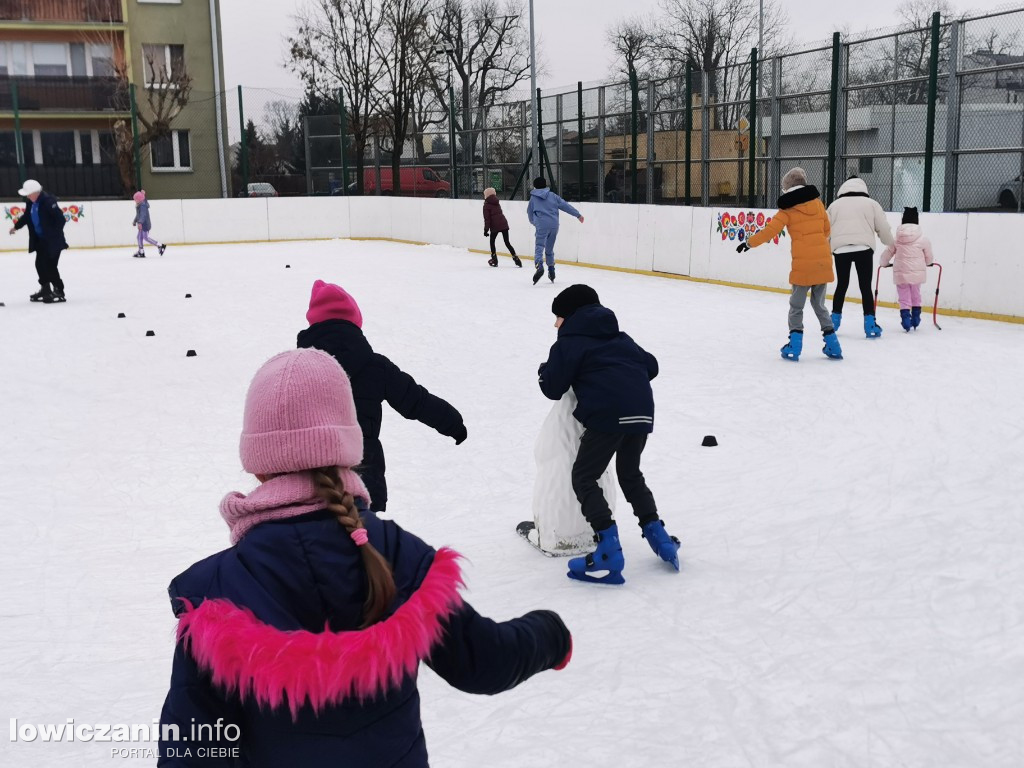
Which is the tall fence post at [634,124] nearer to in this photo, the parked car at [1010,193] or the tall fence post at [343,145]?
the parked car at [1010,193]

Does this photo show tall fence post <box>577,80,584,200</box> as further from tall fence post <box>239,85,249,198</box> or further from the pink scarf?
the pink scarf

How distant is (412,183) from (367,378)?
69.3ft

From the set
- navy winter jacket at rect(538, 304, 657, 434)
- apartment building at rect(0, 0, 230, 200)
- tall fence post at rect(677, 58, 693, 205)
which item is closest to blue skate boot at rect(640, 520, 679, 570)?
navy winter jacket at rect(538, 304, 657, 434)

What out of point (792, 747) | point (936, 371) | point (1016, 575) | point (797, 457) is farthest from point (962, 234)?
point (792, 747)

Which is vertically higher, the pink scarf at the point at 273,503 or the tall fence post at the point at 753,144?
the tall fence post at the point at 753,144

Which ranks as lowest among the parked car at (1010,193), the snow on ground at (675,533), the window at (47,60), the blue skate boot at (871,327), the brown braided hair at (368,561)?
the snow on ground at (675,533)

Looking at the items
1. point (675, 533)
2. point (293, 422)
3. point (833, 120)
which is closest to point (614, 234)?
point (833, 120)

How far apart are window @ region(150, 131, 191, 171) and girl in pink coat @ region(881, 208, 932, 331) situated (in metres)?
26.3

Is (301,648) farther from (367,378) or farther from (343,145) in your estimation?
(343,145)

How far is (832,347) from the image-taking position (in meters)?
8.70

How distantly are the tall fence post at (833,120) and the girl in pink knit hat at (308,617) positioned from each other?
12.9 m

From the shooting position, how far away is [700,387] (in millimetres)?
7855

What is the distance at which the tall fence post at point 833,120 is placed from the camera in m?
13.3

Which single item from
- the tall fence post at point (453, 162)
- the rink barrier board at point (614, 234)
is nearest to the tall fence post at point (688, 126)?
the rink barrier board at point (614, 234)
